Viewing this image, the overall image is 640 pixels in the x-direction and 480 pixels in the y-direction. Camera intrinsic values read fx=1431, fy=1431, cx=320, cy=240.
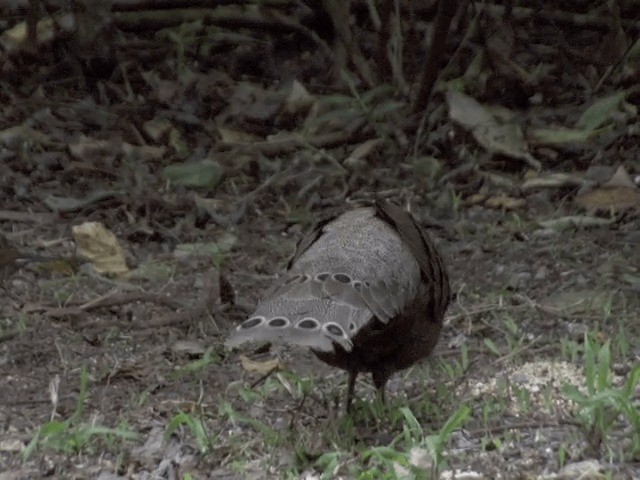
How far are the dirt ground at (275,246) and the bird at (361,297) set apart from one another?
0.57 ft

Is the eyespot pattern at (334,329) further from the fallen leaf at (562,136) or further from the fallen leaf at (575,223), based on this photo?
the fallen leaf at (562,136)

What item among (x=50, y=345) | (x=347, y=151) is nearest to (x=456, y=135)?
(x=347, y=151)

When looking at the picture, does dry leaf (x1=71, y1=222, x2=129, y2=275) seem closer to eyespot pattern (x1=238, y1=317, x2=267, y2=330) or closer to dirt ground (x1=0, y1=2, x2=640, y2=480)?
dirt ground (x1=0, y1=2, x2=640, y2=480)

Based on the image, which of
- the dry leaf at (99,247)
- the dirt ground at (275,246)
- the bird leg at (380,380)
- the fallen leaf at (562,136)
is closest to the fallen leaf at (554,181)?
the dirt ground at (275,246)

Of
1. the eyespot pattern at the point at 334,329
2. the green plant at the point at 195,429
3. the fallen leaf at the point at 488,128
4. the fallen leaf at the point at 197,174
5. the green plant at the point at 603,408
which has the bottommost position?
the fallen leaf at the point at 197,174

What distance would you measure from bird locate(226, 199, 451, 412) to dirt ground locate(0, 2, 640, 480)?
0.17m

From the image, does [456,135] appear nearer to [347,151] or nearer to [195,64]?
[347,151]

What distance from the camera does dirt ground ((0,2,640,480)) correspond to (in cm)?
356

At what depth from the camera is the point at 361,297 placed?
337 cm

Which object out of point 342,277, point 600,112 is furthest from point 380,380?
point 600,112

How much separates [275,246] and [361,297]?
2.29m

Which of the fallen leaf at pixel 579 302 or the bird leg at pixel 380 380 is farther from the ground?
the bird leg at pixel 380 380

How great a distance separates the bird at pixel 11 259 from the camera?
5.33 m

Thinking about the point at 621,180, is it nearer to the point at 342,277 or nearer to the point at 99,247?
the point at 99,247
